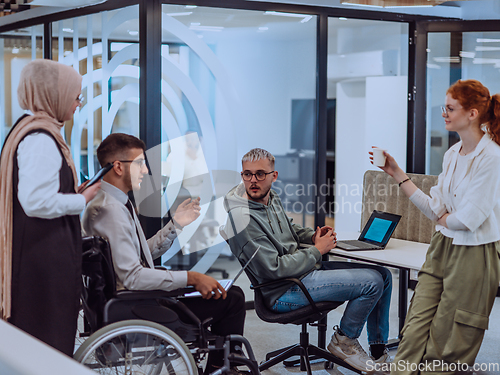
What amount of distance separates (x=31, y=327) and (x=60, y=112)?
75 centimetres

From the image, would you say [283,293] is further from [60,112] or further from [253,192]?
[60,112]

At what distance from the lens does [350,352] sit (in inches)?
105

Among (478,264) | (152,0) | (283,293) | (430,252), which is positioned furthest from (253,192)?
(152,0)

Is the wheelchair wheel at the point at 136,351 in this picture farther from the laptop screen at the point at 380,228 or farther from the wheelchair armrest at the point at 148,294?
the laptop screen at the point at 380,228

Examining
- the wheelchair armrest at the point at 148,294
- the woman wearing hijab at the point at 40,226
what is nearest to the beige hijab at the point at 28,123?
the woman wearing hijab at the point at 40,226

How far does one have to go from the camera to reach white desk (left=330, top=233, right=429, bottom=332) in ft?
8.34

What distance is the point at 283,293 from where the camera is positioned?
257 cm

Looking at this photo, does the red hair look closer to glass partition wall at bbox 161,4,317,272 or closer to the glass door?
glass partition wall at bbox 161,4,317,272

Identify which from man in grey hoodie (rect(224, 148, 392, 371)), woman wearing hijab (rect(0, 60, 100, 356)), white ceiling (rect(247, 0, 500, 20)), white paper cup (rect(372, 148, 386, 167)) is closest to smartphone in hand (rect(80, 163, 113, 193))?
woman wearing hijab (rect(0, 60, 100, 356))

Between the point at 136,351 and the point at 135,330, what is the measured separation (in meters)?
0.11

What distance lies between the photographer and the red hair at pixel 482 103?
215 centimetres

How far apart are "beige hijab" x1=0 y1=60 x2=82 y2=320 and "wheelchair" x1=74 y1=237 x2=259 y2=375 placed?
274 millimetres

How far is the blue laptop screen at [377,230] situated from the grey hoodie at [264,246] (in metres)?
0.49

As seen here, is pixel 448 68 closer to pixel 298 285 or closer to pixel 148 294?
pixel 298 285
